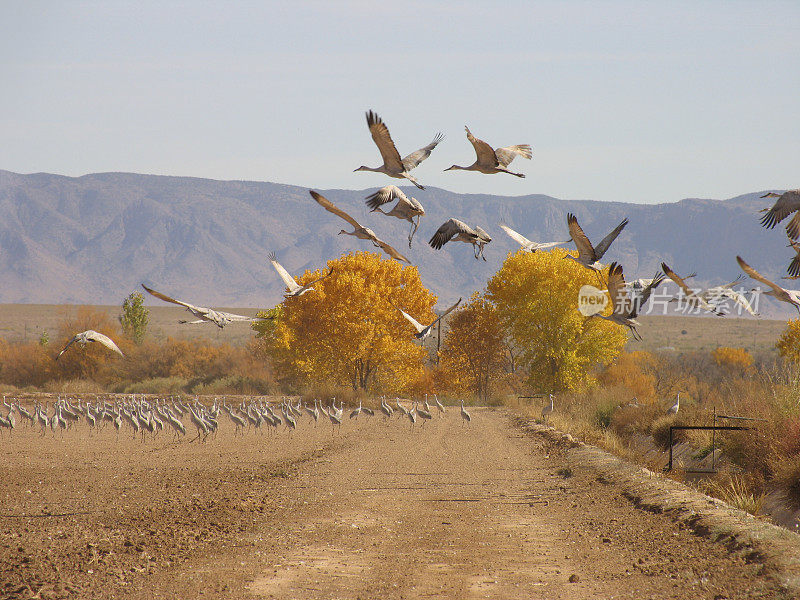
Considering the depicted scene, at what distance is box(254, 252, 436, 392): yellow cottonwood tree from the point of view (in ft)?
148

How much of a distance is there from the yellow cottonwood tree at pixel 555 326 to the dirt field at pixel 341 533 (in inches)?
764

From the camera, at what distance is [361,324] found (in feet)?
147

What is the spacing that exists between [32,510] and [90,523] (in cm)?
180

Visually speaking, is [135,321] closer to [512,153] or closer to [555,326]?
[555,326]

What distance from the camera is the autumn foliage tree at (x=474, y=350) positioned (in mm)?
48500

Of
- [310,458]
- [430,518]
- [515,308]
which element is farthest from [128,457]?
[515,308]

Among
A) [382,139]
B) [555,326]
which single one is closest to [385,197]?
[382,139]

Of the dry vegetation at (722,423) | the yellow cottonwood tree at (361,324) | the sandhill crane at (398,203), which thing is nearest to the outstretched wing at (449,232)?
the sandhill crane at (398,203)

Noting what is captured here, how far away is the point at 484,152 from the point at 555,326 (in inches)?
1190

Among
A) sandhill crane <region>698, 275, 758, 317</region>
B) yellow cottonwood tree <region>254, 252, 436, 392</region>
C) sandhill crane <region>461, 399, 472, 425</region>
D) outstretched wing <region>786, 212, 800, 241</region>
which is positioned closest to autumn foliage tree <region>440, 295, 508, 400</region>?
yellow cottonwood tree <region>254, 252, 436, 392</region>

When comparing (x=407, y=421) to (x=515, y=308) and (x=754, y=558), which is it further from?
(x=754, y=558)

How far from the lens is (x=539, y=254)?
4259cm

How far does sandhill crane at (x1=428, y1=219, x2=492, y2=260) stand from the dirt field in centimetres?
381

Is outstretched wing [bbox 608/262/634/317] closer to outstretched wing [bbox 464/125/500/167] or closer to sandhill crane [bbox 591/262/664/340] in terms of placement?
sandhill crane [bbox 591/262/664/340]
